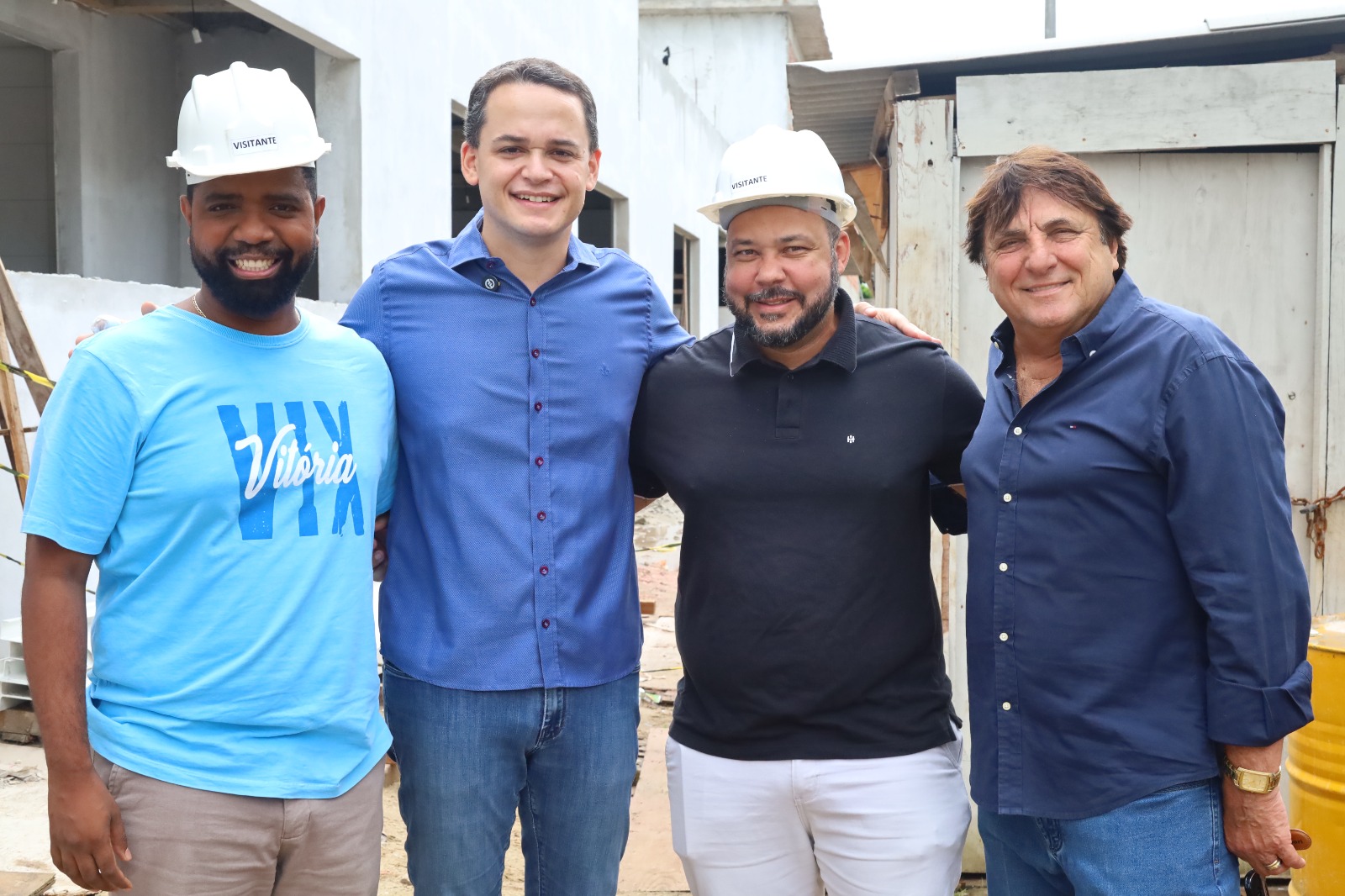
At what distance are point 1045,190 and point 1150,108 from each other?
7.80ft

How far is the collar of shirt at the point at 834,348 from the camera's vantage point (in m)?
2.89

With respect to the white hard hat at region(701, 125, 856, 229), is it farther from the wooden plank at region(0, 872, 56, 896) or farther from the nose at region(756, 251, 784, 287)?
the wooden plank at region(0, 872, 56, 896)

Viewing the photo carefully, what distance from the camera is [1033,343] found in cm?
261

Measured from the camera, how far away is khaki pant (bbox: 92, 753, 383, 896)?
2.25 m

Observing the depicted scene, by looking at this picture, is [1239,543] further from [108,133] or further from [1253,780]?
[108,133]

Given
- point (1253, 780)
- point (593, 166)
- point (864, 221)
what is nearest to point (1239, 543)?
point (1253, 780)

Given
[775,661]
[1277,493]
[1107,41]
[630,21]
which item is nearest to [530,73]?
[775,661]

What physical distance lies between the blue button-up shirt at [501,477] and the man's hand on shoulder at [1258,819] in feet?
4.54

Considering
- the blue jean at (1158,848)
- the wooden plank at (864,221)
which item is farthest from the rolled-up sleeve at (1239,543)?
the wooden plank at (864,221)

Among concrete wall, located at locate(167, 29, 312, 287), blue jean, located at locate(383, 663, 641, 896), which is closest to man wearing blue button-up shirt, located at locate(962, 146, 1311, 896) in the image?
blue jean, located at locate(383, 663, 641, 896)

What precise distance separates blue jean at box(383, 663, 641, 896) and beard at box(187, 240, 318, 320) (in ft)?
3.15

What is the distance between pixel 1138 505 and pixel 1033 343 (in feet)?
1.43

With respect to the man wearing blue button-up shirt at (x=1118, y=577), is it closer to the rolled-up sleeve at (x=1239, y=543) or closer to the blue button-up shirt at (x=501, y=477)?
the rolled-up sleeve at (x=1239, y=543)

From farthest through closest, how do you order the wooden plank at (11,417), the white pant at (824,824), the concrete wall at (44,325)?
the concrete wall at (44,325) < the wooden plank at (11,417) < the white pant at (824,824)
